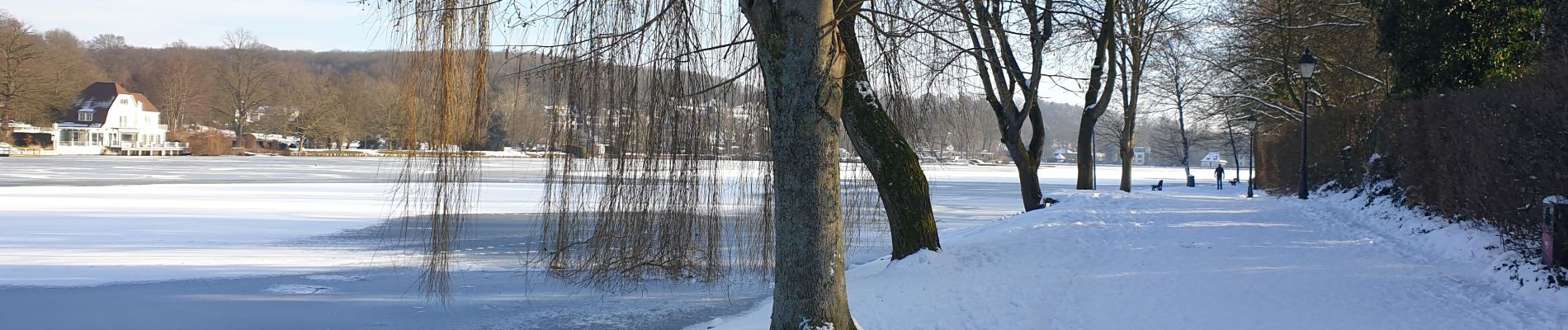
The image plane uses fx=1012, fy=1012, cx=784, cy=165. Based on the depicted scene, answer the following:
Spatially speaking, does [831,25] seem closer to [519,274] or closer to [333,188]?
[519,274]

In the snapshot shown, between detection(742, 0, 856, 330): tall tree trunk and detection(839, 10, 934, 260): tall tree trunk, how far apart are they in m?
3.47

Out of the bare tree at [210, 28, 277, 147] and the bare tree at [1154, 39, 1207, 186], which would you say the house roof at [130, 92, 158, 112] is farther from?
the bare tree at [1154, 39, 1207, 186]

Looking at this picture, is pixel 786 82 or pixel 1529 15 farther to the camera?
pixel 1529 15

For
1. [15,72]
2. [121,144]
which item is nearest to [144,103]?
[121,144]

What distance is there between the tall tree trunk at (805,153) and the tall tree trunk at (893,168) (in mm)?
3467

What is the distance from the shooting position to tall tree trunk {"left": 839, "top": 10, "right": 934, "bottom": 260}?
9203mm

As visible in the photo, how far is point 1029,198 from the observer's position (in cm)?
1864

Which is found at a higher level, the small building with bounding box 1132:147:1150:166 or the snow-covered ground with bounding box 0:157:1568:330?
the small building with bounding box 1132:147:1150:166

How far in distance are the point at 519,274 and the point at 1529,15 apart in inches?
517

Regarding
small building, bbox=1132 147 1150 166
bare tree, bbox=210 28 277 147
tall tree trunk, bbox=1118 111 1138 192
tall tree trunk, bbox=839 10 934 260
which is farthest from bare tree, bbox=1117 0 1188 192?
small building, bbox=1132 147 1150 166

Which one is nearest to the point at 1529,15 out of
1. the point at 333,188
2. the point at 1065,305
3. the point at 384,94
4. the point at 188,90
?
the point at 1065,305

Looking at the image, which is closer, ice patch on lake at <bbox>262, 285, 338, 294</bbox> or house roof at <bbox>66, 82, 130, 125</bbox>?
ice patch on lake at <bbox>262, 285, 338, 294</bbox>

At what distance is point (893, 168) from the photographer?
369 inches

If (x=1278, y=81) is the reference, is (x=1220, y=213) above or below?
below
